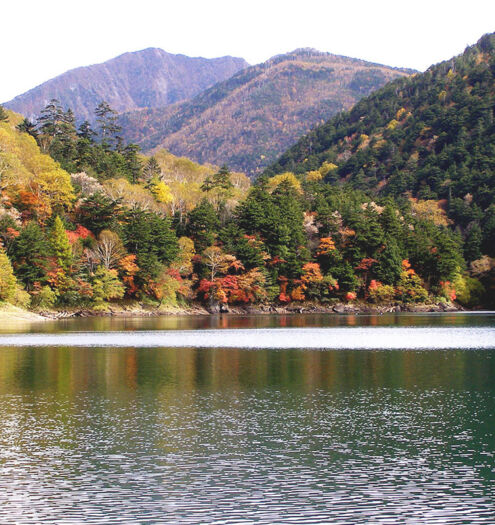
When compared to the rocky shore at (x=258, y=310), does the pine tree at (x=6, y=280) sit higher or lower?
higher

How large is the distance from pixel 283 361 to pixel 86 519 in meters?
31.3

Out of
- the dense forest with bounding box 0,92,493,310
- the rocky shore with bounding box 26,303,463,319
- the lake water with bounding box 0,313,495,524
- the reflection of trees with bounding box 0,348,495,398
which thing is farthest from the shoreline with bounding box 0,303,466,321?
the lake water with bounding box 0,313,495,524

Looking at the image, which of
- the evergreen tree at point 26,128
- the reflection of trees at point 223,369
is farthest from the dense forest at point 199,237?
the reflection of trees at point 223,369

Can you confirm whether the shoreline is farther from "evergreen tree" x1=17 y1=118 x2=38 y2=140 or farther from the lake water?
the lake water

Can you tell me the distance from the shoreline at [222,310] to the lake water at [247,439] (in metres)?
45.8

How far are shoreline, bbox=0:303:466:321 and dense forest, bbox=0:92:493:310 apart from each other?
4.23ft

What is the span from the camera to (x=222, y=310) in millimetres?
118312

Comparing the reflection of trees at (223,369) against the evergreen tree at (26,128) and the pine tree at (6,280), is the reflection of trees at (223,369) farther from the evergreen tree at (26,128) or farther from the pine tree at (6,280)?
the evergreen tree at (26,128)

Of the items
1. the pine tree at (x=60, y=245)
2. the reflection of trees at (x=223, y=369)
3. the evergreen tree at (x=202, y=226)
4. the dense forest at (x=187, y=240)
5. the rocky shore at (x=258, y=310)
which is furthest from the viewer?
the evergreen tree at (x=202, y=226)

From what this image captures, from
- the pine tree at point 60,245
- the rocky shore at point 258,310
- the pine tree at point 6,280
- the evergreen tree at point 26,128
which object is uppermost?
the evergreen tree at point 26,128

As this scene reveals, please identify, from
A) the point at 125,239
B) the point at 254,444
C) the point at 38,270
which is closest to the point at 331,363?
the point at 254,444

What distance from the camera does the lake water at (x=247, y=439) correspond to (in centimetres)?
1650

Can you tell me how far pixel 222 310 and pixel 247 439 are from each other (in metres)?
95.0

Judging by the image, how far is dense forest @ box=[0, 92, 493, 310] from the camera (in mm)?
97812
